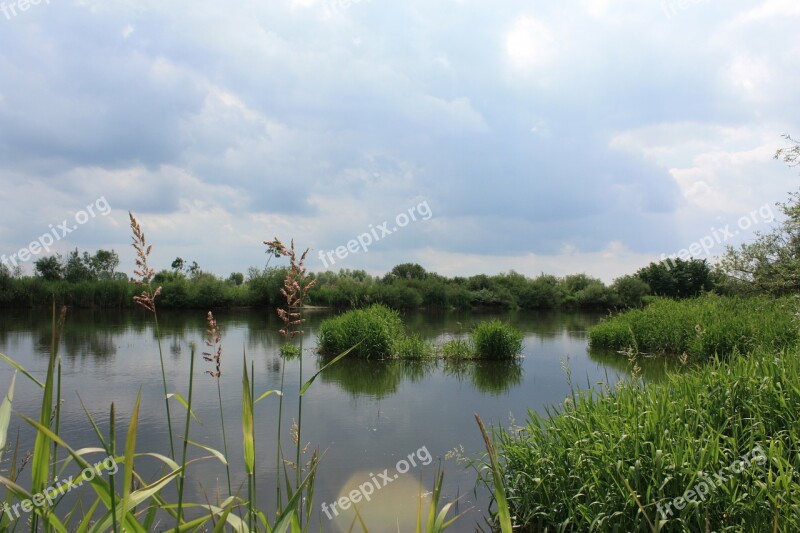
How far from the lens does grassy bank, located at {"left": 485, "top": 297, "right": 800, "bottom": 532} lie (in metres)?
2.97

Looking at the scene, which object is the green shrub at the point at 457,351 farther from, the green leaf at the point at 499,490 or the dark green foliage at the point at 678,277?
the dark green foliage at the point at 678,277

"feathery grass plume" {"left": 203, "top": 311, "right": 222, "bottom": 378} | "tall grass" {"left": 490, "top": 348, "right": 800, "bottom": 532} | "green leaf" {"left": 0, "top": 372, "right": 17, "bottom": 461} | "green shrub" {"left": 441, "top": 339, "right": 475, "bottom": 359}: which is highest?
"feathery grass plume" {"left": 203, "top": 311, "right": 222, "bottom": 378}

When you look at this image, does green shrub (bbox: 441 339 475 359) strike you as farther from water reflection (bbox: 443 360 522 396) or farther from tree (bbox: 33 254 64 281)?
tree (bbox: 33 254 64 281)

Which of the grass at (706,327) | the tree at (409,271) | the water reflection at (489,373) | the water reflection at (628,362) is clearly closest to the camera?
the water reflection at (489,373)

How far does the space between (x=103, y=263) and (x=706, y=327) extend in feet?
132

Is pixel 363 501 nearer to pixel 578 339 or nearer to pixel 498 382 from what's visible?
pixel 498 382

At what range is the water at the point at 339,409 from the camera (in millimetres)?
4902

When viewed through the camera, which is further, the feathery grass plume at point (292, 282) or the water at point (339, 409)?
the water at point (339, 409)

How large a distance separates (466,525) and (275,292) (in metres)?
32.8

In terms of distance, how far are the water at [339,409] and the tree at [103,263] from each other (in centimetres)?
2471

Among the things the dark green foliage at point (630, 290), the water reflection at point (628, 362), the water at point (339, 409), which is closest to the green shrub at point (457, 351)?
the water at point (339, 409)

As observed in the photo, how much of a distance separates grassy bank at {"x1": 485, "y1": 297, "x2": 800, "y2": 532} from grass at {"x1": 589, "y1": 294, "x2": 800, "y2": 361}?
500 centimetres

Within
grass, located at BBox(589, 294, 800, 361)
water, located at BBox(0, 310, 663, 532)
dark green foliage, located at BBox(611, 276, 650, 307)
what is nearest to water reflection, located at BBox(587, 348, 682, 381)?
water, located at BBox(0, 310, 663, 532)

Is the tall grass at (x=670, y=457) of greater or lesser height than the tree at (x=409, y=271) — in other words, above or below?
below
